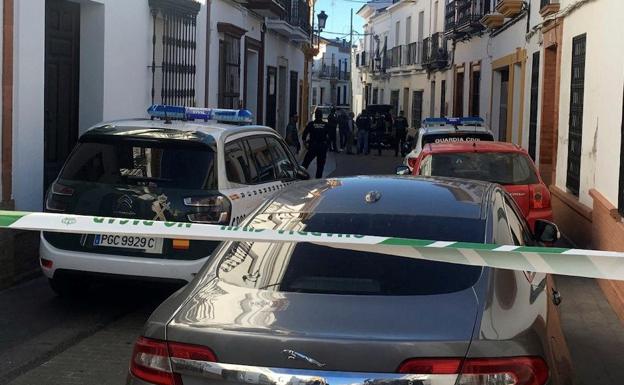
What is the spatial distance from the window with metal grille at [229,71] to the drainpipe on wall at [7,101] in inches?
316

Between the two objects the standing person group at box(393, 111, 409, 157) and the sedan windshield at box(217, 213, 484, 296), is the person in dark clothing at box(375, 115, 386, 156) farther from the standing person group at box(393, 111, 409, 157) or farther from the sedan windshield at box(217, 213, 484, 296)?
the sedan windshield at box(217, 213, 484, 296)

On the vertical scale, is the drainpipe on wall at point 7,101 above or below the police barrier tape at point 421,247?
above

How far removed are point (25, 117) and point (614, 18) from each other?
6.09m

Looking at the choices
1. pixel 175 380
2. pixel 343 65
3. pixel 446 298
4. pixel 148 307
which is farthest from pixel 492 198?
pixel 343 65

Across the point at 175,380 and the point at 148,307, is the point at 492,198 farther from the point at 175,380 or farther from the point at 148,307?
the point at 148,307

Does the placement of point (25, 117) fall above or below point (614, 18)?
below

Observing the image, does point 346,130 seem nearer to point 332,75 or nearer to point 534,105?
point 534,105

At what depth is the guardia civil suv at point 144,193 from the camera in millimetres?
6160

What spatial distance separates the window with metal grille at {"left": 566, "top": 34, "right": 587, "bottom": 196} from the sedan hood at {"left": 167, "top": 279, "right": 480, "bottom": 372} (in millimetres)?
7866

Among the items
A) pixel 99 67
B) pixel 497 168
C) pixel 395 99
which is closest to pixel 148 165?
pixel 497 168

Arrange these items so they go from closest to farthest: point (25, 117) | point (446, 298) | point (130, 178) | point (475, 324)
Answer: point (475, 324) → point (446, 298) → point (130, 178) → point (25, 117)

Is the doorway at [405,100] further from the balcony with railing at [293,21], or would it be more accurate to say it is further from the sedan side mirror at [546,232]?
the sedan side mirror at [546,232]

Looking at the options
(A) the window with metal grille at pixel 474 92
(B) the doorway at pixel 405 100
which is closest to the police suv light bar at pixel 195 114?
(A) the window with metal grille at pixel 474 92

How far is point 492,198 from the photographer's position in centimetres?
408
